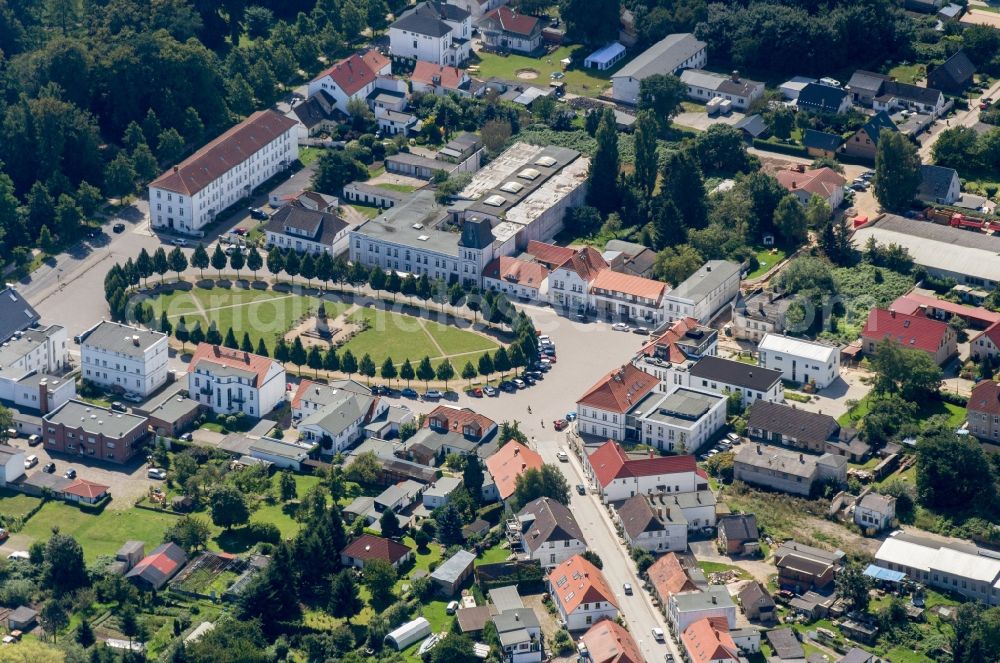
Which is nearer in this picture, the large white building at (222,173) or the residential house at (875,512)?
the residential house at (875,512)

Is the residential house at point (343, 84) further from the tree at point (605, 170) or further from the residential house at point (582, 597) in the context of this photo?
the residential house at point (582, 597)

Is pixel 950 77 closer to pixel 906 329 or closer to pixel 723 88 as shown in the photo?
pixel 723 88

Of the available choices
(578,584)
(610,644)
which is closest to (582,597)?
(578,584)

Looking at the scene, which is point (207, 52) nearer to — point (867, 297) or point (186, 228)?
point (186, 228)

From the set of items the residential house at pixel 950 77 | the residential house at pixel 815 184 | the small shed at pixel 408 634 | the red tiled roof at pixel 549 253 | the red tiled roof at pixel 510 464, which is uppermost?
the residential house at pixel 950 77

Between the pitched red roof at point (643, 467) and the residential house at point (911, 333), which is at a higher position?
the residential house at point (911, 333)

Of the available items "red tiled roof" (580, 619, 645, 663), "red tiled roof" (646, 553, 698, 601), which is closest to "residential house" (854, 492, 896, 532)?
"red tiled roof" (646, 553, 698, 601)

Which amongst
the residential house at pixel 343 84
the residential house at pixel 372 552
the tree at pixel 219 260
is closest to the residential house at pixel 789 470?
the residential house at pixel 372 552
